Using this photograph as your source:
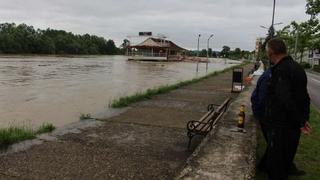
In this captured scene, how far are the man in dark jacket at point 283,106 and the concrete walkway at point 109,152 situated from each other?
1.58 meters

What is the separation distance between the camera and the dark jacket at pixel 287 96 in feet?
16.9

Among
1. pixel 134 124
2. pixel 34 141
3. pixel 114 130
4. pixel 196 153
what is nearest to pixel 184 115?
pixel 134 124

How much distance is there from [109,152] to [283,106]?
4.03 meters

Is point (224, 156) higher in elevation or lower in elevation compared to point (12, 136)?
higher

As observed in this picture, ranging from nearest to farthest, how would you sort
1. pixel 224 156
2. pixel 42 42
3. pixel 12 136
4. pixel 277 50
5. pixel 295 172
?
1. pixel 277 50
2. pixel 295 172
3. pixel 224 156
4. pixel 12 136
5. pixel 42 42

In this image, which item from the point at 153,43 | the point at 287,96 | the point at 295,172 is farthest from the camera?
the point at 153,43

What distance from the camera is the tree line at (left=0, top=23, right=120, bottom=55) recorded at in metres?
105

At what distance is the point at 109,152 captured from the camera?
8352 millimetres

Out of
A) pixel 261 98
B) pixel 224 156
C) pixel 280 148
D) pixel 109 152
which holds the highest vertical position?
pixel 261 98

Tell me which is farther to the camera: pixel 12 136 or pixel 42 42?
pixel 42 42

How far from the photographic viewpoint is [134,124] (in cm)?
1153

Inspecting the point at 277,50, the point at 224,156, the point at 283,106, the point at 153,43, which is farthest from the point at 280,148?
the point at 153,43

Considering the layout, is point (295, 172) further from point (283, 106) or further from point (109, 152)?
point (109, 152)

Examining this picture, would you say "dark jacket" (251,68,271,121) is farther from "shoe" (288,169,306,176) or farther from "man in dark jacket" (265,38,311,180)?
"shoe" (288,169,306,176)
